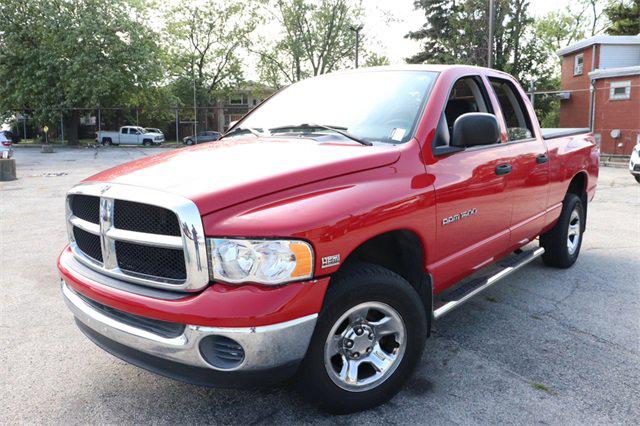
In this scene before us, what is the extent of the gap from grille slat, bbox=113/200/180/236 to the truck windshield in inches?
51.8

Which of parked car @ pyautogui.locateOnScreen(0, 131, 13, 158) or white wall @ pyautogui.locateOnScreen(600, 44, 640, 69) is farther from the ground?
white wall @ pyautogui.locateOnScreen(600, 44, 640, 69)

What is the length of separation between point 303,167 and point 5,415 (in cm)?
205

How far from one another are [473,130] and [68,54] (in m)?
37.0

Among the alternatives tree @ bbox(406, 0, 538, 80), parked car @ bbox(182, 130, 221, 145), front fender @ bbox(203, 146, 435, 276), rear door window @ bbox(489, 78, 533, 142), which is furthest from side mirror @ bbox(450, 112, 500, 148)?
parked car @ bbox(182, 130, 221, 145)

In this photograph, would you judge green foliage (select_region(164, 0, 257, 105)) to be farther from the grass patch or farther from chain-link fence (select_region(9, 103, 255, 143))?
the grass patch

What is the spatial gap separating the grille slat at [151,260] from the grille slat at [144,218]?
0.28ft

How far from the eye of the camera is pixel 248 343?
7.25 feet

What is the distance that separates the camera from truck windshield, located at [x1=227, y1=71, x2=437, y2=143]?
325cm

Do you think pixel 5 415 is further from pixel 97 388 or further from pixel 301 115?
pixel 301 115

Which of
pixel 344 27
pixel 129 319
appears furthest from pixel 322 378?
pixel 344 27

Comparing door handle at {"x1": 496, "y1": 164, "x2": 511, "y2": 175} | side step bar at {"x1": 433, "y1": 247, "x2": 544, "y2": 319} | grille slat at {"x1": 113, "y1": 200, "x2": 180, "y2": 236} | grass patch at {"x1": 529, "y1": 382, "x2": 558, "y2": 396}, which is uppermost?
door handle at {"x1": 496, "y1": 164, "x2": 511, "y2": 175}

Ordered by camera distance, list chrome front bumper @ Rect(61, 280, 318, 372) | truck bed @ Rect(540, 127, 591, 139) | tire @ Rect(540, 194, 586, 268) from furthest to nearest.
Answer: tire @ Rect(540, 194, 586, 268) < truck bed @ Rect(540, 127, 591, 139) < chrome front bumper @ Rect(61, 280, 318, 372)

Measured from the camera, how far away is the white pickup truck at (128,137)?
40.6m

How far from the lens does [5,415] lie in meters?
2.75
